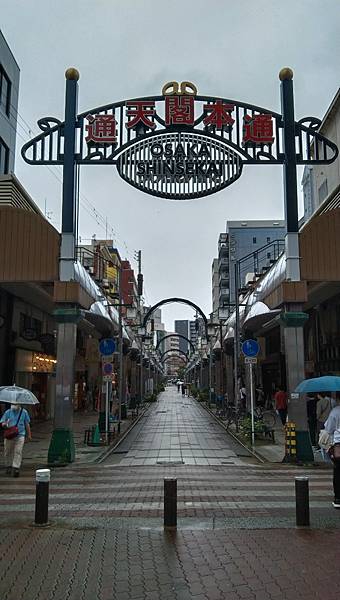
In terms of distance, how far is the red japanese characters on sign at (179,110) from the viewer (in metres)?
17.3

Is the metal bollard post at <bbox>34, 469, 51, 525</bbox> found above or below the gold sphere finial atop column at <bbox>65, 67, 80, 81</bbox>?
below

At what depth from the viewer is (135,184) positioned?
17250 mm

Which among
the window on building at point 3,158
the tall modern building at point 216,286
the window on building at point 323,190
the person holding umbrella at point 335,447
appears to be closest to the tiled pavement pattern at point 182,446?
the person holding umbrella at point 335,447

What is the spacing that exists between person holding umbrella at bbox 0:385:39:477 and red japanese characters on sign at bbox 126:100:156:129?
28.3ft

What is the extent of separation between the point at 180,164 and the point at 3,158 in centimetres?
1092

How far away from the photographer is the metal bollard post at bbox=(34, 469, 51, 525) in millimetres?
8320

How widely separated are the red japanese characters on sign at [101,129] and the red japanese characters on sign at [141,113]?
495 millimetres

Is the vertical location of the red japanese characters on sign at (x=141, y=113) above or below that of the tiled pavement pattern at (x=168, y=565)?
above

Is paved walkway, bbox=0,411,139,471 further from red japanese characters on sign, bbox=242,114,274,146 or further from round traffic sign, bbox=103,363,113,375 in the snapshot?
red japanese characters on sign, bbox=242,114,274,146

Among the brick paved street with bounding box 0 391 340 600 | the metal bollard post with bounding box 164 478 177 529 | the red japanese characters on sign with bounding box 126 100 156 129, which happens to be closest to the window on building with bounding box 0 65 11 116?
the red japanese characters on sign with bounding box 126 100 156 129

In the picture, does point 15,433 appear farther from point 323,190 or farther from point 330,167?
point 323,190

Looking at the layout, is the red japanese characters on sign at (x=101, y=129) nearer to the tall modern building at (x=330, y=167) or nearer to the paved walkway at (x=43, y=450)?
the tall modern building at (x=330, y=167)

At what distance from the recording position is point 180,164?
56.8 ft

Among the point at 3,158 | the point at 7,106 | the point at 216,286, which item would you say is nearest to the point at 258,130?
the point at 3,158
